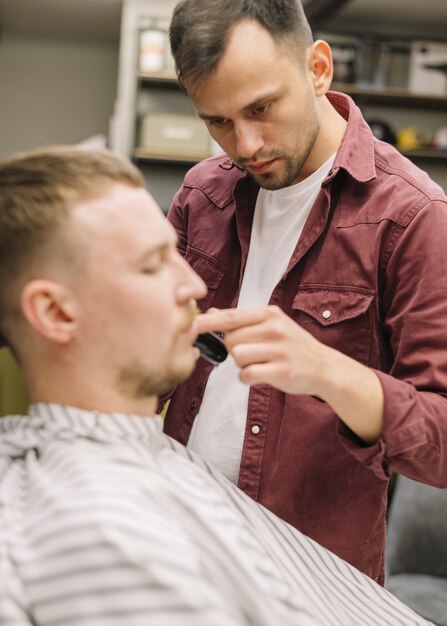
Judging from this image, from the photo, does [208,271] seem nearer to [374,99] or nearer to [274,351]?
[274,351]

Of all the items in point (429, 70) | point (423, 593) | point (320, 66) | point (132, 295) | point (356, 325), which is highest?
point (429, 70)

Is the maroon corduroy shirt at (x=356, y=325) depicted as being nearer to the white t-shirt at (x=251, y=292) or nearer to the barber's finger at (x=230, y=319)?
the white t-shirt at (x=251, y=292)

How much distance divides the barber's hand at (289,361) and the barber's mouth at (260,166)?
0.41 meters

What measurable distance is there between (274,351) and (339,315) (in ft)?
1.19

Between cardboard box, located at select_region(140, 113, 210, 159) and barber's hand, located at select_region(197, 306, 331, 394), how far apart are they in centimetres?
546

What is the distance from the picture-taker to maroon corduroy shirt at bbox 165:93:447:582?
1.46 metres

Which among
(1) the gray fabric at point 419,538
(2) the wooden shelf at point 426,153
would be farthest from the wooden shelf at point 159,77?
(1) the gray fabric at point 419,538

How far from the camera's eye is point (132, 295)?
1243 millimetres

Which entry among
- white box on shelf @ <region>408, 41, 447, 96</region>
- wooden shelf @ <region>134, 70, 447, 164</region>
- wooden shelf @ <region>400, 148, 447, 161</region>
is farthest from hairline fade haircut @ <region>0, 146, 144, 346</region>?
white box on shelf @ <region>408, 41, 447, 96</region>

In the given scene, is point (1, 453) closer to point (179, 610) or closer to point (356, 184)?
point (179, 610)

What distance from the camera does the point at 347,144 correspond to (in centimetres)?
165

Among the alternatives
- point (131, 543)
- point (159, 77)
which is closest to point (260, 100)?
point (131, 543)

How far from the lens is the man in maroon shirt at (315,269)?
1.47 meters

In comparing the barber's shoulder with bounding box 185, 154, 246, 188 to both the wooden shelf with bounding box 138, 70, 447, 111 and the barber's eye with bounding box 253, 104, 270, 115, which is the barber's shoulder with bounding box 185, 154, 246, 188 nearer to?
the barber's eye with bounding box 253, 104, 270, 115
